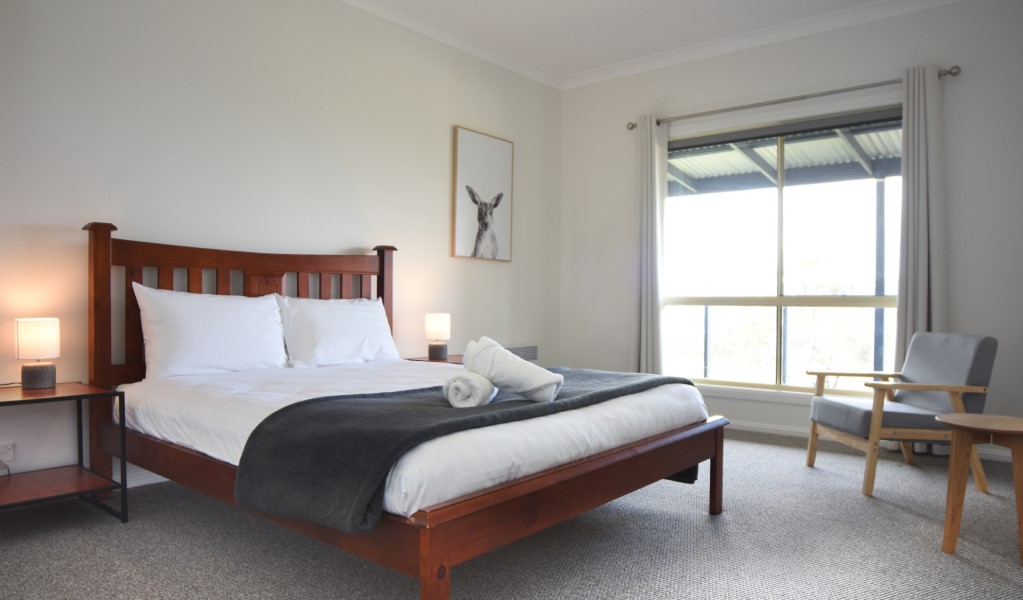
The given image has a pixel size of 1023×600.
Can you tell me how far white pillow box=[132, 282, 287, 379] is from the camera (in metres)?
3.10

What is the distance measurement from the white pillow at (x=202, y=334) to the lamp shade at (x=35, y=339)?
1.24 feet

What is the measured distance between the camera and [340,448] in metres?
1.90

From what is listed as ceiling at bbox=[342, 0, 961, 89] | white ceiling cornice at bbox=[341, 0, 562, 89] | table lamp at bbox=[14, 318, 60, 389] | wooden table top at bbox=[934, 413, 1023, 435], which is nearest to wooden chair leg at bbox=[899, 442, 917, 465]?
wooden table top at bbox=[934, 413, 1023, 435]

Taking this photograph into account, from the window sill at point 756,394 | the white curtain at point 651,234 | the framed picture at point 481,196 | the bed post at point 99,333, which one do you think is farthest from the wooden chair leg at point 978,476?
the bed post at point 99,333

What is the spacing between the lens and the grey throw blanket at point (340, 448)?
5.87ft

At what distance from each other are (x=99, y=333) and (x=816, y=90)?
185 inches

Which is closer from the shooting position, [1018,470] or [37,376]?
[1018,470]

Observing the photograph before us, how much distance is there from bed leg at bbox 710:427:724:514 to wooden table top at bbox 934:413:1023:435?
0.87m

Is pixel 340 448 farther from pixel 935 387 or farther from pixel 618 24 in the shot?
pixel 618 24

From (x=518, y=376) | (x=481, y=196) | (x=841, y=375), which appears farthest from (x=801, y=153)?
(x=518, y=376)

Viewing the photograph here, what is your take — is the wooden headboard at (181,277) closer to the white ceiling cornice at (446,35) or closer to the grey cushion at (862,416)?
the white ceiling cornice at (446,35)

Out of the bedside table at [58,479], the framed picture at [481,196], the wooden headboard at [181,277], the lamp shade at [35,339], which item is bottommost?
the bedside table at [58,479]

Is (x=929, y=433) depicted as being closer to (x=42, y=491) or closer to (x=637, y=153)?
(x=637, y=153)

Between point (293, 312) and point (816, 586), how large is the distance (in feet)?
9.11
